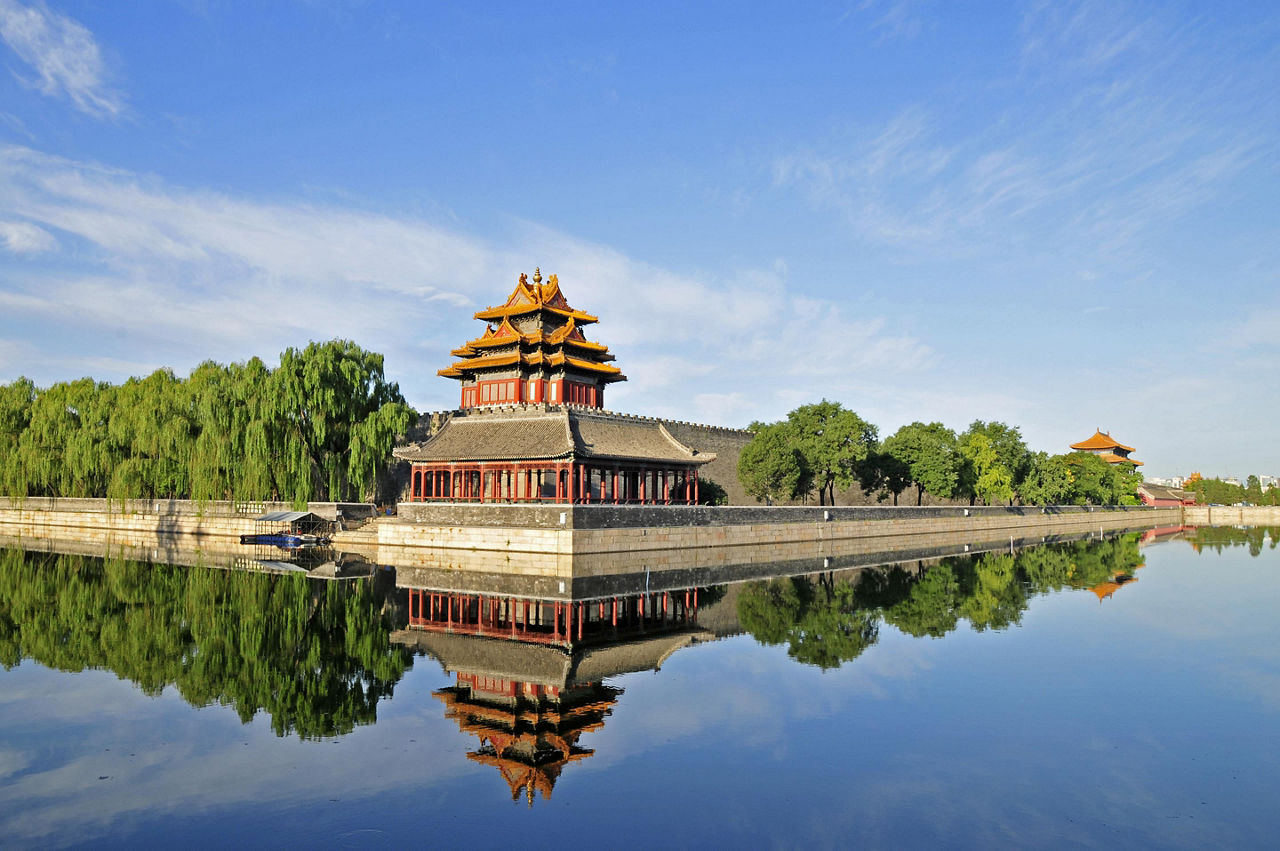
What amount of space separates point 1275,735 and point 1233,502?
10205cm

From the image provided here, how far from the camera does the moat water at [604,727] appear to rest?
26.0 ft

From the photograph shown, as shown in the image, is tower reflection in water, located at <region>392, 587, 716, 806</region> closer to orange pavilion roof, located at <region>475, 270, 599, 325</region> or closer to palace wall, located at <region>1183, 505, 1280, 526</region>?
orange pavilion roof, located at <region>475, 270, 599, 325</region>

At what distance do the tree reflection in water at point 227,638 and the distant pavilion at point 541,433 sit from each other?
876 cm

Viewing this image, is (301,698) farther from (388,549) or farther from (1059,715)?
(388,549)

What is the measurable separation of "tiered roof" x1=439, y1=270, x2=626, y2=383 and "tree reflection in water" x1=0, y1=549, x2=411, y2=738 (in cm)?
1933

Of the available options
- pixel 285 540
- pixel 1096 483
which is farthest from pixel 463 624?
pixel 1096 483

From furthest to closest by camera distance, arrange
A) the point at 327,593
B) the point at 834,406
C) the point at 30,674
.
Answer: the point at 834,406 < the point at 327,593 < the point at 30,674

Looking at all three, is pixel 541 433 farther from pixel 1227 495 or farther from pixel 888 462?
pixel 1227 495

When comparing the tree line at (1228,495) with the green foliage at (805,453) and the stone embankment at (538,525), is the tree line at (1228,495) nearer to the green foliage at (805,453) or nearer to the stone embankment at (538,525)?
the stone embankment at (538,525)

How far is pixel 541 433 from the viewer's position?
31.4m

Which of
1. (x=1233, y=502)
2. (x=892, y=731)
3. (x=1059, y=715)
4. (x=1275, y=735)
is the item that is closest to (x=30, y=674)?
(x=892, y=731)

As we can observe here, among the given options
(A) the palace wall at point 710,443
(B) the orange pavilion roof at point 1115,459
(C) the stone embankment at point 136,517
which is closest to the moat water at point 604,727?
(C) the stone embankment at point 136,517

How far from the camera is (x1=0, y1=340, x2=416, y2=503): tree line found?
34.8 m

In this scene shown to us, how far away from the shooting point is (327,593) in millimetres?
21797
